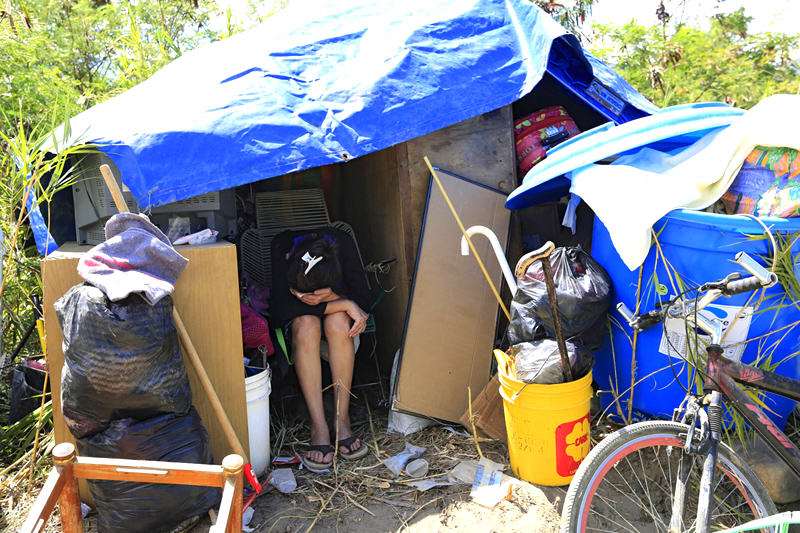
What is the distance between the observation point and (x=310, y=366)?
3.10 metres

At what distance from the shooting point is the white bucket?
110 inches

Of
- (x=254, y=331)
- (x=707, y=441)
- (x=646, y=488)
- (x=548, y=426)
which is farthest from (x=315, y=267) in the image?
(x=707, y=441)

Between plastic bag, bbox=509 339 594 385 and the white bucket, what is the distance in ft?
3.99

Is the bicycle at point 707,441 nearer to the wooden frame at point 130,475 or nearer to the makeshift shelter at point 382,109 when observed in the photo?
the wooden frame at point 130,475

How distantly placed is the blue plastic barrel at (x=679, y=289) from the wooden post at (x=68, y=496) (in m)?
2.14

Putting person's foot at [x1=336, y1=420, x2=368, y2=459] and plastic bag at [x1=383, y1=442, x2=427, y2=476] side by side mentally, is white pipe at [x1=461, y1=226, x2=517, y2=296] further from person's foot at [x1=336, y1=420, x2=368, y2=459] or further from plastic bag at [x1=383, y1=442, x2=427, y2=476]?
person's foot at [x1=336, y1=420, x2=368, y2=459]

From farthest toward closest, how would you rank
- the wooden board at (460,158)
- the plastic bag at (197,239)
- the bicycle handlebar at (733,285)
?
1. the wooden board at (460,158)
2. the plastic bag at (197,239)
3. the bicycle handlebar at (733,285)

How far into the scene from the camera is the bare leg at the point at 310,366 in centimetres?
308

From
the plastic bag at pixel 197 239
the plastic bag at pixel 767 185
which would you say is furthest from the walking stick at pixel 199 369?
the plastic bag at pixel 767 185

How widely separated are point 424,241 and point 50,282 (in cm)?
183

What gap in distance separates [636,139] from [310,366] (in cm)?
197

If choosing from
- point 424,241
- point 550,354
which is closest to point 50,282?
point 424,241

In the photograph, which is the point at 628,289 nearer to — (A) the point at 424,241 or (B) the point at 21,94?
(A) the point at 424,241

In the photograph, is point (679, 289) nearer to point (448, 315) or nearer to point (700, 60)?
point (448, 315)
